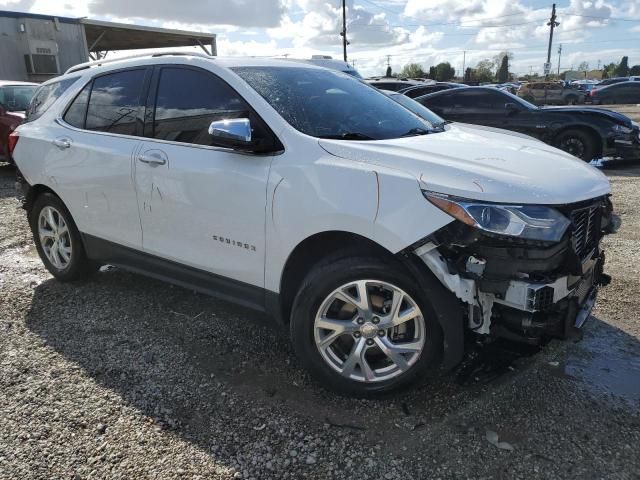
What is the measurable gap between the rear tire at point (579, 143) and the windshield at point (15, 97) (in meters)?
9.88

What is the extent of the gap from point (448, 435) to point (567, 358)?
1166mm

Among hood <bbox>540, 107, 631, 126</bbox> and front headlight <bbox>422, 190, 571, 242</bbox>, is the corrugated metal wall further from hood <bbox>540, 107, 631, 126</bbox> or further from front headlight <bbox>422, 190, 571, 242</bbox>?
front headlight <bbox>422, 190, 571, 242</bbox>

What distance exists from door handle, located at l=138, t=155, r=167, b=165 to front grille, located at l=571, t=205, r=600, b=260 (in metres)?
2.40

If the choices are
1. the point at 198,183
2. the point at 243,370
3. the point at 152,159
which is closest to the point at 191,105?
the point at 152,159

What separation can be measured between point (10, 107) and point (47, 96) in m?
6.24

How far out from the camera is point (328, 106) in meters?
3.26

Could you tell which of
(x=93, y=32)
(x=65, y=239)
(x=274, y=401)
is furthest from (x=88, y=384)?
(x=93, y=32)

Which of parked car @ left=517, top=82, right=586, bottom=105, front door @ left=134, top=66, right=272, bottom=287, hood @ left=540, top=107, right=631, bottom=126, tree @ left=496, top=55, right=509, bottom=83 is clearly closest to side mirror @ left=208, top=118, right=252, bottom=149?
front door @ left=134, top=66, right=272, bottom=287

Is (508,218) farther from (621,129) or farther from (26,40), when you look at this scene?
(26,40)

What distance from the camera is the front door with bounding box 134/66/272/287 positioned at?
9.78 feet

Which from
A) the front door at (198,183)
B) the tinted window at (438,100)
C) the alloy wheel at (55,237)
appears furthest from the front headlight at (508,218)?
the tinted window at (438,100)

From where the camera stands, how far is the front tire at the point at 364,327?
258 cm

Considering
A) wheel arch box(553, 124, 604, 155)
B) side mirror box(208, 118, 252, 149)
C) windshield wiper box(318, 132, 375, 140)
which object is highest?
side mirror box(208, 118, 252, 149)

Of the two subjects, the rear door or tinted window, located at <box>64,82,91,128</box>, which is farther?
tinted window, located at <box>64,82,91,128</box>
